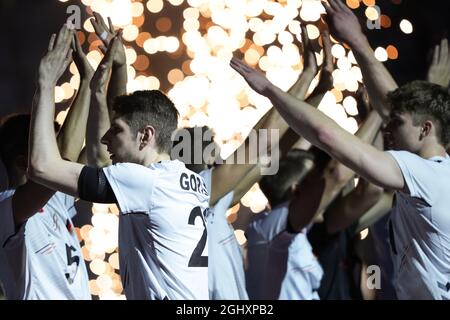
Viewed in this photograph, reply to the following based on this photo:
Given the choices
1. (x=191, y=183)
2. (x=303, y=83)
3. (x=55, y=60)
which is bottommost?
(x=191, y=183)

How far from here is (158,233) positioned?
518 cm

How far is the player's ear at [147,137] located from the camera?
5.29 meters

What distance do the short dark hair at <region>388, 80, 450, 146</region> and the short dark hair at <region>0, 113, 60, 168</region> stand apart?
2064 millimetres

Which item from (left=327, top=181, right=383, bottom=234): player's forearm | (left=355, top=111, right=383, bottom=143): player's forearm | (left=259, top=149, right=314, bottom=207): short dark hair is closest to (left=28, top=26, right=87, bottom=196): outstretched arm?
(left=355, top=111, right=383, bottom=143): player's forearm

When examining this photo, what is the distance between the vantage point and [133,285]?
5.27 metres

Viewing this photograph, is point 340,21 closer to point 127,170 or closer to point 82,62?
point 82,62

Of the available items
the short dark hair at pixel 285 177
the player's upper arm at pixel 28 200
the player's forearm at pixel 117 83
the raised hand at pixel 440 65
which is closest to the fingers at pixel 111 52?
the player's forearm at pixel 117 83

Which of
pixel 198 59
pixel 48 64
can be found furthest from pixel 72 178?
pixel 198 59

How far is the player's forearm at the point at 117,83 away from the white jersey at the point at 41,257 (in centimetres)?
71

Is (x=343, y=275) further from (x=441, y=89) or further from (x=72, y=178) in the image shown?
(x=72, y=178)

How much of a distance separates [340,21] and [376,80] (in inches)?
19.7

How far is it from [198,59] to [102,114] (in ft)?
15.2

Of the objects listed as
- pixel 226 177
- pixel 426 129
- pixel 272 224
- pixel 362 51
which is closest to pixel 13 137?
pixel 226 177

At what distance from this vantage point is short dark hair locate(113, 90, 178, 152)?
5312 mm
